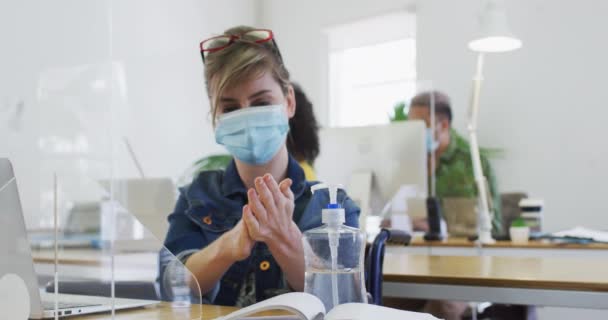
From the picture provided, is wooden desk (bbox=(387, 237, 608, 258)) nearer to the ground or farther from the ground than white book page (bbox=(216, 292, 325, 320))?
nearer to the ground

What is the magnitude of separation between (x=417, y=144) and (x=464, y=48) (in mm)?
2042

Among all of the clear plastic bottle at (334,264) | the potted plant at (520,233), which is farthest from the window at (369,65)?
the clear plastic bottle at (334,264)

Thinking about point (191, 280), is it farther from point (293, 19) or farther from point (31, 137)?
point (293, 19)

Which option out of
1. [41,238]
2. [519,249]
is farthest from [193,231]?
[519,249]

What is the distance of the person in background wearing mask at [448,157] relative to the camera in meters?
3.09

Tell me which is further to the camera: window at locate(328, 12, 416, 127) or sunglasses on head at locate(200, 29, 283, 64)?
window at locate(328, 12, 416, 127)

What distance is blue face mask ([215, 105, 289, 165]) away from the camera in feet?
3.89

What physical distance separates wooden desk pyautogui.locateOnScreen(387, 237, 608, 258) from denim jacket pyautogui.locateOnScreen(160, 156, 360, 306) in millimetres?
1225

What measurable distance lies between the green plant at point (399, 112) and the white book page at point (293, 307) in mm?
2566

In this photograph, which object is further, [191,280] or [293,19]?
[293,19]

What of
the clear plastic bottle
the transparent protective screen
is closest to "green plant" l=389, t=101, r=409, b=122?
the clear plastic bottle

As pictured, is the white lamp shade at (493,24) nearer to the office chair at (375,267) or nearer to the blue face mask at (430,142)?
the blue face mask at (430,142)

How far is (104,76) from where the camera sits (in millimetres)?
881

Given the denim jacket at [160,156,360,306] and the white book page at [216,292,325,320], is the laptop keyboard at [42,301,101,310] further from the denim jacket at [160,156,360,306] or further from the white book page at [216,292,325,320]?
the denim jacket at [160,156,360,306]
